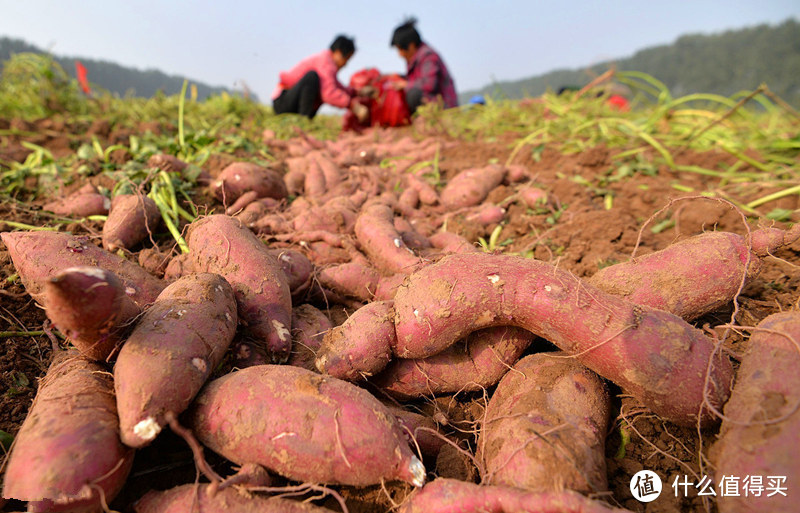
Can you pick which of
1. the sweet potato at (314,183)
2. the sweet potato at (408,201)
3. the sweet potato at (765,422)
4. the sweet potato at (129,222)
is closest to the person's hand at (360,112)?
the sweet potato at (314,183)

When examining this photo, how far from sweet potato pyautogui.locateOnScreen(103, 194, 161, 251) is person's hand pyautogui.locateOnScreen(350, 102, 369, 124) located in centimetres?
456

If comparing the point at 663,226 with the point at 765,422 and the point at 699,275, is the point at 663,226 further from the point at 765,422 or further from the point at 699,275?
the point at 765,422

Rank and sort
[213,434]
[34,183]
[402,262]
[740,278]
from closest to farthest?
1. [213,434]
2. [740,278]
3. [402,262]
4. [34,183]

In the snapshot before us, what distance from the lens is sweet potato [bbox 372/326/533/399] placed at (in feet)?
4.73

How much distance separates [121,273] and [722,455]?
7.00 ft

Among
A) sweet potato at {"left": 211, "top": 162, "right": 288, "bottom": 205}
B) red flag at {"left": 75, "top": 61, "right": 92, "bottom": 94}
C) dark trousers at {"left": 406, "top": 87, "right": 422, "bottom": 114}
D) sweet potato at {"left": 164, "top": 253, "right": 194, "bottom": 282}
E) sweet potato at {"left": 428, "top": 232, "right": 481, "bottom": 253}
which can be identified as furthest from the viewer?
dark trousers at {"left": 406, "top": 87, "right": 422, "bottom": 114}

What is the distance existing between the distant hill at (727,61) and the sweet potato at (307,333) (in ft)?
38.3

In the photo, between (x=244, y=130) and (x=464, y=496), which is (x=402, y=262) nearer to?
(x=464, y=496)

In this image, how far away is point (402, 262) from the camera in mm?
1945

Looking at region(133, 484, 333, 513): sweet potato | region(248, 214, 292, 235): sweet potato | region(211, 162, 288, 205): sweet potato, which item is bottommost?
region(133, 484, 333, 513): sweet potato

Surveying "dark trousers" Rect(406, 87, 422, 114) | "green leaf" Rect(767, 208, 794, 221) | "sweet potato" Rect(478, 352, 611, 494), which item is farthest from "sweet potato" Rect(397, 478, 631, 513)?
"dark trousers" Rect(406, 87, 422, 114)

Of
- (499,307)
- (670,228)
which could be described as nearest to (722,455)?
(499,307)

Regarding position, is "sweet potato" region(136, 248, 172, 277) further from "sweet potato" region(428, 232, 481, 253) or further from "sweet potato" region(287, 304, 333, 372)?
"sweet potato" region(428, 232, 481, 253)

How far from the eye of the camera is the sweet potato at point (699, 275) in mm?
1440
